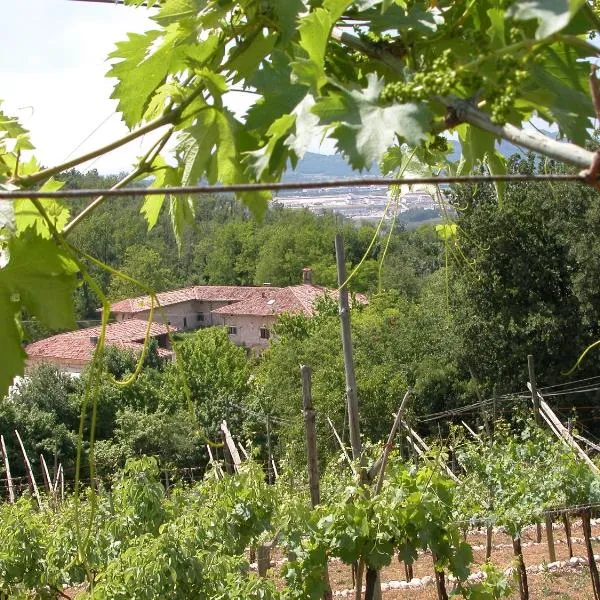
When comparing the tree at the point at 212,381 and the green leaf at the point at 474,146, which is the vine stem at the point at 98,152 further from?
the tree at the point at 212,381

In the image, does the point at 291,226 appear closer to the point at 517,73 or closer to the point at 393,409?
the point at 393,409

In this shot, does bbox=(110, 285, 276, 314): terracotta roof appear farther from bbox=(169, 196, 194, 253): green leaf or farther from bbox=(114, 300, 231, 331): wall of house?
bbox=(169, 196, 194, 253): green leaf

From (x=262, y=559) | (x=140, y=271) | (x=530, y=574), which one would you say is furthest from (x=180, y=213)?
(x=140, y=271)

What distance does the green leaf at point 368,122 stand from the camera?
0.63m

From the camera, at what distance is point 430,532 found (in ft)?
15.2

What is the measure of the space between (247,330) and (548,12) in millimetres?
41581

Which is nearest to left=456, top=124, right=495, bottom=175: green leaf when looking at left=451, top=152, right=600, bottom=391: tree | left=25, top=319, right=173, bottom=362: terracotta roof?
left=451, top=152, right=600, bottom=391: tree

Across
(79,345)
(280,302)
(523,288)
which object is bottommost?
(79,345)

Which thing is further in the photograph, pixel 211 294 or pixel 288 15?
pixel 211 294

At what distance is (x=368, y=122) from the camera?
64 cm

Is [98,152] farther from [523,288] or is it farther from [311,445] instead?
[523,288]

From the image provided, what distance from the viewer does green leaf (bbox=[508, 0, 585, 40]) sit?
1.55 ft

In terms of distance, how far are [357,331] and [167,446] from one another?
5.83m

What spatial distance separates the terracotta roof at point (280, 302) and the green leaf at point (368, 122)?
32349 mm
